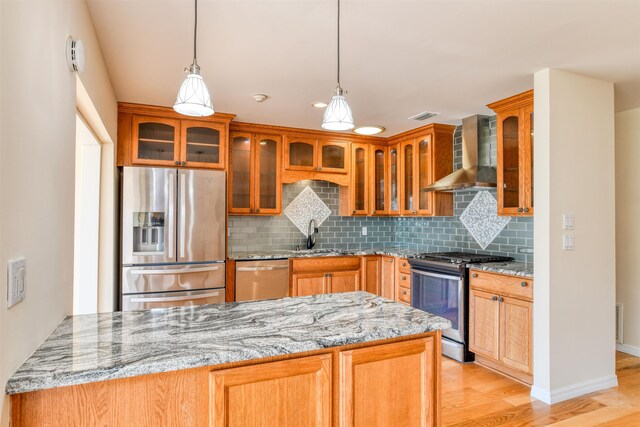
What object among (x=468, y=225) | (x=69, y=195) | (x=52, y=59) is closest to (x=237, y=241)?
(x=468, y=225)

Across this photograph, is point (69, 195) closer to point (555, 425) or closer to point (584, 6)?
point (584, 6)

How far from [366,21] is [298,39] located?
1.43ft

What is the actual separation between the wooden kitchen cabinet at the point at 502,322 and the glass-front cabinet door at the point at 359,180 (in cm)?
188

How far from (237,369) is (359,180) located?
13.2 feet

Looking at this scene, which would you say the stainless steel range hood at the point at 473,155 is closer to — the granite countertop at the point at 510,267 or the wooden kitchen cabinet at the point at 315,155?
the granite countertop at the point at 510,267

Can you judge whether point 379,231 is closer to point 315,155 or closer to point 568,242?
point 315,155

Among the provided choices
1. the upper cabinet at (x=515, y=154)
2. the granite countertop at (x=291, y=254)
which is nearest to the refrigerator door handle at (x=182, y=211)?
the granite countertop at (x=291, y=254)

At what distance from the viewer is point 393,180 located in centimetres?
518

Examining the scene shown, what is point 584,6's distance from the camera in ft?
6.51

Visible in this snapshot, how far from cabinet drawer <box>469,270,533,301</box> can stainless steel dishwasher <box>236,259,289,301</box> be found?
6.18ft

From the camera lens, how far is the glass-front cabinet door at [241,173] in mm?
4367

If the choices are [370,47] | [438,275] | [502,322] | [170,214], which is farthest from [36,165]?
[438,275]

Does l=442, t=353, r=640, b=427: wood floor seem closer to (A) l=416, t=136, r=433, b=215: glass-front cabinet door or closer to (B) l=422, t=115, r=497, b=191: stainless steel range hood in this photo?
(B) l=422, t=115, r=497, b=191: stainless steel range hood

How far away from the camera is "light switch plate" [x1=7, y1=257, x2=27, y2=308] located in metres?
1.00
